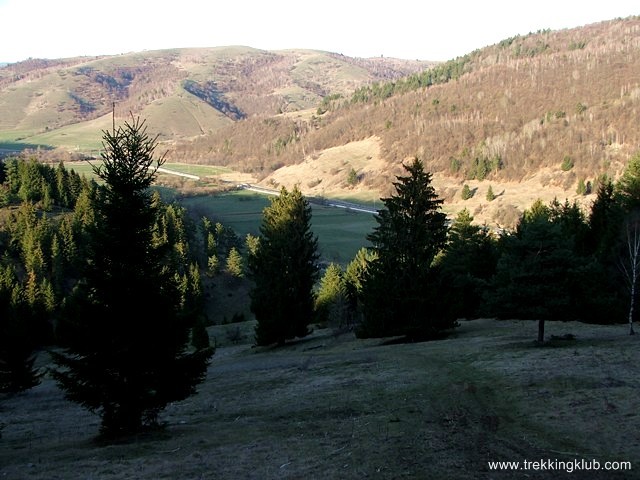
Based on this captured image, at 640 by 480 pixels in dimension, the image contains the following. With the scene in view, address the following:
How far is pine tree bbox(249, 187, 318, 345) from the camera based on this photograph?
39.6 m

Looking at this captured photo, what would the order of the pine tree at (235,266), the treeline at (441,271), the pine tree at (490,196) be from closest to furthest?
the treeline at (441,271) < the pine tree at (235,266) < the pine tree at (490,196)

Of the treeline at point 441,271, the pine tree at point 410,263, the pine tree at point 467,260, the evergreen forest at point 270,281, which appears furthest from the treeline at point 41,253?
the pine tree at point 467,260

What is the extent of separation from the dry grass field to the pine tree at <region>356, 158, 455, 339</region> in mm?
3324

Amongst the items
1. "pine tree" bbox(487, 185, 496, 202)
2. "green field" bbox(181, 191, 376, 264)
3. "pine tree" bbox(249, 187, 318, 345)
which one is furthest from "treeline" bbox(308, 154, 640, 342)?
"pine tree" bbox(487, 185, 496, 202)

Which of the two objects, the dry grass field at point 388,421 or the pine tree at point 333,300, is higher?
the dry grass field at point 388,421

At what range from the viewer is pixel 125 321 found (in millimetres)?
17250

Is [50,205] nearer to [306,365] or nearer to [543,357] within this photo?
[306,365]

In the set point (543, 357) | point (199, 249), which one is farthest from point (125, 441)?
point (199, 249)

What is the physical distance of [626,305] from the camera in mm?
34750

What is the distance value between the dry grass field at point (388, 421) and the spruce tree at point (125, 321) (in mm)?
1404

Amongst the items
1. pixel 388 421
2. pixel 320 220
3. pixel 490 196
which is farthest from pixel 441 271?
pixel 490 196

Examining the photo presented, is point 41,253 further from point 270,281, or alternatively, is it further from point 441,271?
point 441,271

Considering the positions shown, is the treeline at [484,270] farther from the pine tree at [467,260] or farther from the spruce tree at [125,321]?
the spruce tree at [125,321]

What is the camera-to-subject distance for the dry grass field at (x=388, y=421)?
13.2 metres
